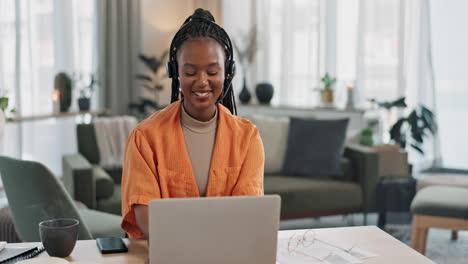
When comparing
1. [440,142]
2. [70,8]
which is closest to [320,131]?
[440,142]

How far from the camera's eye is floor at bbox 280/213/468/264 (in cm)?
368

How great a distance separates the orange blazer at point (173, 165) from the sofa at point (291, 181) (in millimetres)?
1986

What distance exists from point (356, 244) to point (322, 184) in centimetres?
235

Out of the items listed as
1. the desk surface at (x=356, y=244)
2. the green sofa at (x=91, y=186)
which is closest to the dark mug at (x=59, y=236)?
the desk surface at (x=356, y=244)

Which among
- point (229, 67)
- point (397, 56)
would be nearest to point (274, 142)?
point (397, 56)

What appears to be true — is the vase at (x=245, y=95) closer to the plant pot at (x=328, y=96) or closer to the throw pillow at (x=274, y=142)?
the plant pot at (x=328, y=96)

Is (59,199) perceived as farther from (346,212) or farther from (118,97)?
(118,97)

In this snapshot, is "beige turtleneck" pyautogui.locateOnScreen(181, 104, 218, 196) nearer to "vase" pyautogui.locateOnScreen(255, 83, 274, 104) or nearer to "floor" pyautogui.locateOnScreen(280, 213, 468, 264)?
"floor" pyautogui.locateOnScreen(280, 213, 468, 264)

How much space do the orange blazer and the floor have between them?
2.24m

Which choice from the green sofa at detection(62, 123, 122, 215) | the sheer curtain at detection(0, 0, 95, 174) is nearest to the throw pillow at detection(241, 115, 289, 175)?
the green sofa at detection(62, 123, 122, 215)

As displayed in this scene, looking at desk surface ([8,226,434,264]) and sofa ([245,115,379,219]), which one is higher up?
desk surface ([8,226,434,264])

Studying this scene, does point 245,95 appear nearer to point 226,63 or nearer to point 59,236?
point 226,63

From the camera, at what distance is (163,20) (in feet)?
23.3

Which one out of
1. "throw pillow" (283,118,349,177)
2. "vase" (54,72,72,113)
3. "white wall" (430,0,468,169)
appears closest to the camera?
"throw pillow" (283,118,349,177)
